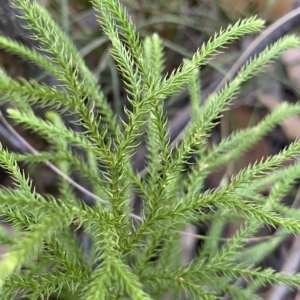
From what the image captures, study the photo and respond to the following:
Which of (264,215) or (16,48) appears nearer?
(264,215)

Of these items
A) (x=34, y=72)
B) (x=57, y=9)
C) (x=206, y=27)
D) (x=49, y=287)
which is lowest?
(x=49, y=287)

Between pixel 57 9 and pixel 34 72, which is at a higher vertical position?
pixel 57 9

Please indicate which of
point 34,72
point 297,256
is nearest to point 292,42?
point 297,256

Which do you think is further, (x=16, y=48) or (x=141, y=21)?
(x=141, y=21)

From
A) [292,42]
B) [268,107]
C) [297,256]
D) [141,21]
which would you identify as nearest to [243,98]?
[268,107]

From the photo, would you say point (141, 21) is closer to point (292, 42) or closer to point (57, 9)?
point (57, 9)

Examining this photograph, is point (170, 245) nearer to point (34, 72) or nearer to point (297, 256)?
point (297, 256)

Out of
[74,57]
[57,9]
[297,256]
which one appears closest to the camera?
[74,57]

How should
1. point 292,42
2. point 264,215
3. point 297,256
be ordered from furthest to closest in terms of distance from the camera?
point 297,256 < point 292,42 < point 264,215

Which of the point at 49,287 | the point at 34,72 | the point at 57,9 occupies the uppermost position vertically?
the point at 57,9
